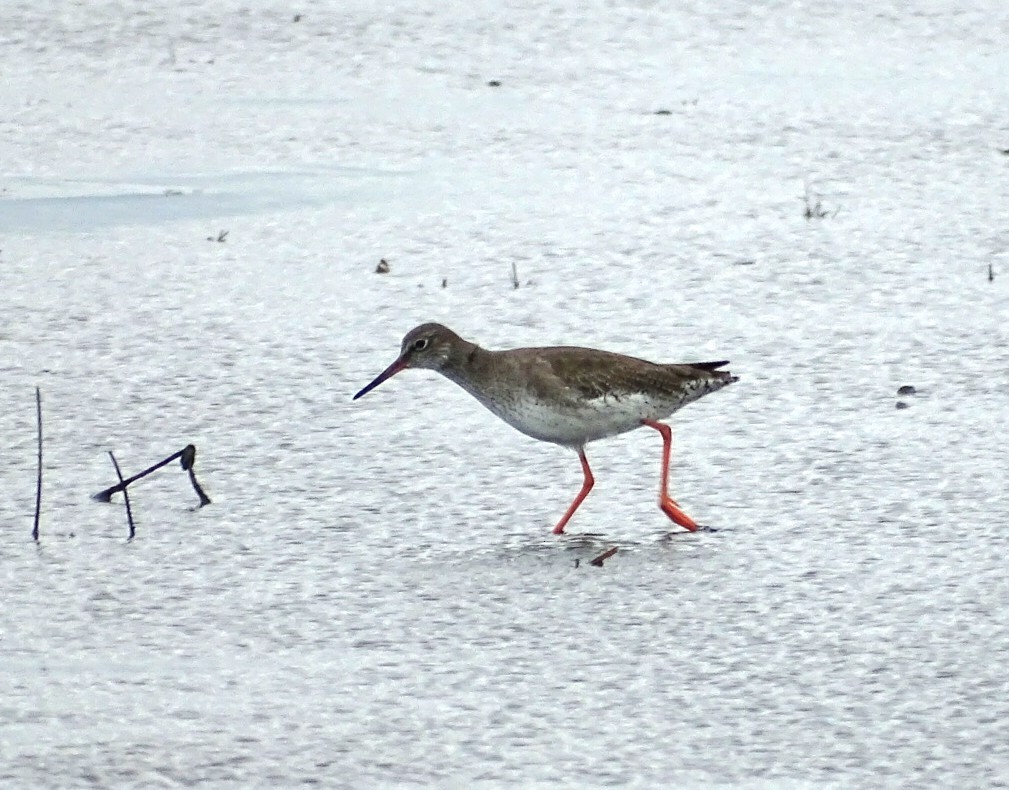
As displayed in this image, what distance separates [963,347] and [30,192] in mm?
4984

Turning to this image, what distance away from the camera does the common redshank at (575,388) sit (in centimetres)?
685

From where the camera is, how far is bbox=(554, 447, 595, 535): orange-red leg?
21.5ft

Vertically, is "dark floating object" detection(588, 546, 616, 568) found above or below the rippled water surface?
below

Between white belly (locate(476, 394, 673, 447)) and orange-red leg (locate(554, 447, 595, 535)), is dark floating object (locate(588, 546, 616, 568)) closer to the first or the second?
orange-red leg (locate(554, 447, 595, 535))

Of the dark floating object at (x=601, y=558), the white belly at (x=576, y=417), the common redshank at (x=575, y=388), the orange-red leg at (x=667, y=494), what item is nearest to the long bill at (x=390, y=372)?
the common redshank at (x=575, y=388)

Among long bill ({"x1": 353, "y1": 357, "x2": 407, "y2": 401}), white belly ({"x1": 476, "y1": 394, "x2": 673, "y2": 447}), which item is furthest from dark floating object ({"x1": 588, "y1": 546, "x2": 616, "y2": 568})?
long bill ({"x1": 353, "y1": 357, "x2": 407, "y2": 401})

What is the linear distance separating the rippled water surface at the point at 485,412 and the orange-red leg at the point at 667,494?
69mm

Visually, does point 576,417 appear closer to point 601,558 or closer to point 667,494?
point 667,494

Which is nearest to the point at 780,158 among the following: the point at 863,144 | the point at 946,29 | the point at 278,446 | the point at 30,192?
the point at 863,144

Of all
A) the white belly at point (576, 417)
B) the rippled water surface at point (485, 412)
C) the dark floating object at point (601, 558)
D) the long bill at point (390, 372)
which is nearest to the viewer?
the rippled water surface at point (485, 412)

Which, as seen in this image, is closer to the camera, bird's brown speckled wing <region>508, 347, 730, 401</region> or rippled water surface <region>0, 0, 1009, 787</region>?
rippled water surface <region>0, 0, 1009, 787</region>

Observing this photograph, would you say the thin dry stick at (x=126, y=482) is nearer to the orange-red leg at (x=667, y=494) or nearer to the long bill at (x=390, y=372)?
the long bill at (x=390, y=372)

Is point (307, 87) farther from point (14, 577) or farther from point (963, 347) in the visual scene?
point (14, 577)

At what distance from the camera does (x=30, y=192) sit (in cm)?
1070
